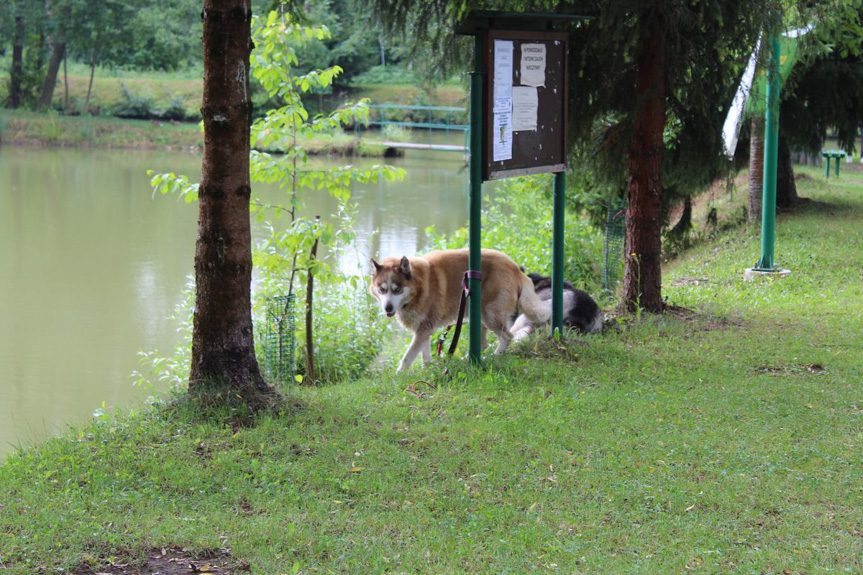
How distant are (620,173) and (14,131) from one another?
131ft

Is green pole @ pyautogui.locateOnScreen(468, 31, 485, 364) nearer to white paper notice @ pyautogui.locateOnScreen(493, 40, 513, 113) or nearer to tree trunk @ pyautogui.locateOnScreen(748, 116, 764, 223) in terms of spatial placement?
white paper notice @ pyautogui.locateOnScreen(493, 40, 513, 113)

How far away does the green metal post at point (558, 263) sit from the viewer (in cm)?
807

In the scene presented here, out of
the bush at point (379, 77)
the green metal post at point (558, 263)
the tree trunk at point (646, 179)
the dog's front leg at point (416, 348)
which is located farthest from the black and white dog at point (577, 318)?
the bush at point (379, 77)

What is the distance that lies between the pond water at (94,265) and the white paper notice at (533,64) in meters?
3.04

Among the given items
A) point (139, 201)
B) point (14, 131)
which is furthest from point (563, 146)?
point (14, 131)

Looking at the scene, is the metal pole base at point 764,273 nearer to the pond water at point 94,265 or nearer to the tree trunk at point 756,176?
the tree trunk at point 756,176

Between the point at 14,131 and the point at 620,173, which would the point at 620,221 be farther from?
the point at 14,131

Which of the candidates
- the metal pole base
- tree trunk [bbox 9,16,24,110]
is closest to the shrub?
tree trunk [bbox 9,16,24,110]

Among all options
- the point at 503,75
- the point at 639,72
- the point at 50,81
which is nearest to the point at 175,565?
the point at 503,75

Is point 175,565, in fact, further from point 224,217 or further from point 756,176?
point 756,176

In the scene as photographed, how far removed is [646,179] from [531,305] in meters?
1.72

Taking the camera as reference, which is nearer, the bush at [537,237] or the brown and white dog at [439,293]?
the brown and white dog at [439,293]

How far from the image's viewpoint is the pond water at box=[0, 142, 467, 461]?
10.3 m

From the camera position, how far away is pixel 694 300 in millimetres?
10031
